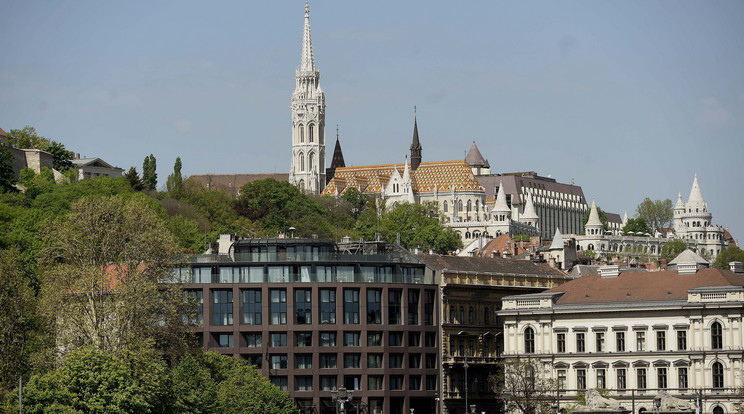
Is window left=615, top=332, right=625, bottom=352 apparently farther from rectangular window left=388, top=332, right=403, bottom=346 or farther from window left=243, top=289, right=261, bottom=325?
window left=243, top=289, right=261, bottom=325

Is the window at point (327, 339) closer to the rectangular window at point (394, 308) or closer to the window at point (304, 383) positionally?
the window at point (304, 383)

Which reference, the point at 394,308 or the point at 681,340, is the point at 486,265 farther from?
the point at 681,340

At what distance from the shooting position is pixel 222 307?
136750 mm

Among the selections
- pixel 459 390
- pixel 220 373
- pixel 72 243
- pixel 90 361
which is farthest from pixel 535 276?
pixel 90 361

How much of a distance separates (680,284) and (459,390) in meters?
20.4

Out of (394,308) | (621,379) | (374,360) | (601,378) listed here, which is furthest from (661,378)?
(374,360)

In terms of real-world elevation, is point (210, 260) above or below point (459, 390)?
above

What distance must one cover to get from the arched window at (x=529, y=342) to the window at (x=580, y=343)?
385 cm

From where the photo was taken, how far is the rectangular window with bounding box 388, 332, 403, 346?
13975 centimetres

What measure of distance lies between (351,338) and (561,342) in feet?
50.9

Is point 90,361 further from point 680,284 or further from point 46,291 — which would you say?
point 680,284

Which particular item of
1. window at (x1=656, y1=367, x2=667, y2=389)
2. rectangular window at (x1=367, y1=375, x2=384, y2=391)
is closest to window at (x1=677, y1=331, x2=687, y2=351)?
window at (x1=656, y1=367, x2=667, y2=389)

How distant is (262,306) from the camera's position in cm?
13712

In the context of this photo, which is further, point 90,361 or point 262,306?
point 262,306
